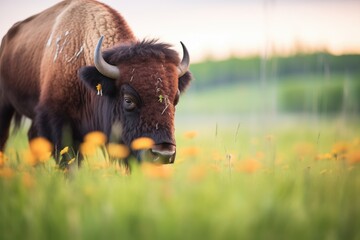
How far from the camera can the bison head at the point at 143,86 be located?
437cm

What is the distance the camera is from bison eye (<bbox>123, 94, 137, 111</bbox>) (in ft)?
Answer: 15.4

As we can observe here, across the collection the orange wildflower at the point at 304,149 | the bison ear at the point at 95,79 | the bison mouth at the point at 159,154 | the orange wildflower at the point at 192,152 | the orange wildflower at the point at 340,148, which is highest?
the bison ear at the point at 95,79

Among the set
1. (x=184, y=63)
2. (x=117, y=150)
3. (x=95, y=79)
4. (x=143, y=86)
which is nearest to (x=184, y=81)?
(x=184, y=63)

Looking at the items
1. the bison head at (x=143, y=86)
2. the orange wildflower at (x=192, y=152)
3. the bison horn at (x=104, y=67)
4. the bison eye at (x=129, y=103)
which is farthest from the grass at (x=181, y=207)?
the bison horn at (x=104, y=67)

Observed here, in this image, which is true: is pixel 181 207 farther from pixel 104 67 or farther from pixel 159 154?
pixel 104 67

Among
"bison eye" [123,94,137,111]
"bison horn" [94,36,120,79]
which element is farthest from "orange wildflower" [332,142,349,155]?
"bison horn" [94,36,120,79]

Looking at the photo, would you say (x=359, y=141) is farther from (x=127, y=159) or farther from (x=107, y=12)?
(x=107, y=12)

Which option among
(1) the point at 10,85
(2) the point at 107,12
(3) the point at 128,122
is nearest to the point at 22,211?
(3) the point at 128,122

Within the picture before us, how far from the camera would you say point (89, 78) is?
16.8 ft

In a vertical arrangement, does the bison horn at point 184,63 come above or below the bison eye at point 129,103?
above

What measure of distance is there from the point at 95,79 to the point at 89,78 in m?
0.07

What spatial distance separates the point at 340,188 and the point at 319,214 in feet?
1.67

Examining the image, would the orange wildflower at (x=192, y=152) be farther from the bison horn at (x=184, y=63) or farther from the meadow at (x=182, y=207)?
the bison horn at (x=184, y=63)

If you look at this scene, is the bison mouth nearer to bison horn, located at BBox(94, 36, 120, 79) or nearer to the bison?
the bison
